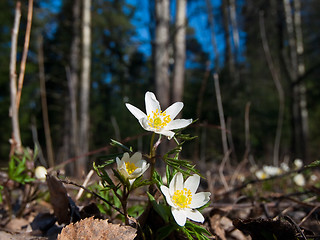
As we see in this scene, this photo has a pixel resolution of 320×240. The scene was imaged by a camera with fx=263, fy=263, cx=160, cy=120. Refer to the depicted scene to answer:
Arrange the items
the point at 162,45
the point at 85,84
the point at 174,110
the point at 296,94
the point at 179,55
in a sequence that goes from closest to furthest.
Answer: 1. the point at 174,110
2. the point at 162,45
3. the point at 179,55
4. the point at 85,84
5. the point at 296,94

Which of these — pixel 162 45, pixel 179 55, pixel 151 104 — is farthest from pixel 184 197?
pixel 179 55

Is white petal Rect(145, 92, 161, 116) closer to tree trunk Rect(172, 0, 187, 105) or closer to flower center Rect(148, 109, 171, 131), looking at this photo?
flower center Rect(148, 109, 171, 131)

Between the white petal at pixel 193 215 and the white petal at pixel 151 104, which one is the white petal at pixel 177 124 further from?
the white petal at pixel 193 215

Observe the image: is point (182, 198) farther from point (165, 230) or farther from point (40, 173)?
point (40, 173)

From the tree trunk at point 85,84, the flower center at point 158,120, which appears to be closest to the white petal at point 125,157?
the flower center at point 158,120

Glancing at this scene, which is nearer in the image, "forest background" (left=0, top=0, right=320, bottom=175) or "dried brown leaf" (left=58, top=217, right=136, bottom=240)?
"dried brown leaf" (left=58, top=217, right=136, bottom=240)

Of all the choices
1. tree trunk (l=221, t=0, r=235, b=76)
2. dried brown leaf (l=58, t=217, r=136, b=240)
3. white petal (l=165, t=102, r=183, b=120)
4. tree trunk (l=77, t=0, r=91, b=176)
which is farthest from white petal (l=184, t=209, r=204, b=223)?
tree trunk (l=221, t=0, r=235, b=76)

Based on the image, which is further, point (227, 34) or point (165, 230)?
point (227, 34)
